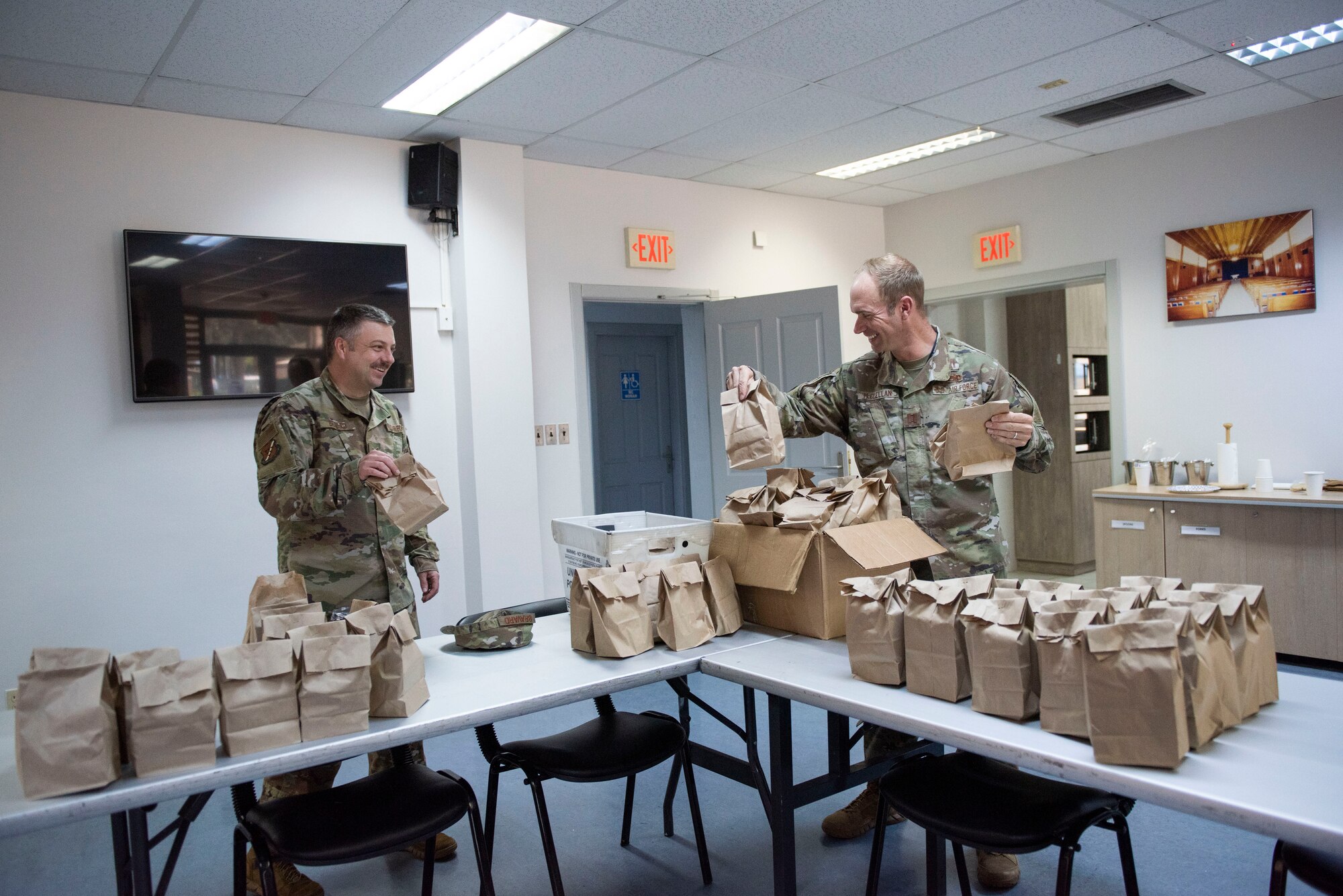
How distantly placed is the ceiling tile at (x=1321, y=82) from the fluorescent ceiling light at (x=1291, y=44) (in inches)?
15.0

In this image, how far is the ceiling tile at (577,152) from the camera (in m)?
4.94

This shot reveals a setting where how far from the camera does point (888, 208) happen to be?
276 inches

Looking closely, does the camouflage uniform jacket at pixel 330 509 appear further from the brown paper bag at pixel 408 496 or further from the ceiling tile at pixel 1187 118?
the ceiling tile at pixel 1187 118

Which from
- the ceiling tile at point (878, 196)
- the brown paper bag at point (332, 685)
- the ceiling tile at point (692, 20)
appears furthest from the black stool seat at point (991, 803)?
the ceiling tile at point (878, 196)

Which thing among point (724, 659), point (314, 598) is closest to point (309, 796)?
point (314, 598)

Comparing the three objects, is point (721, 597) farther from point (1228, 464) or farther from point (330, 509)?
point (1228, 464)

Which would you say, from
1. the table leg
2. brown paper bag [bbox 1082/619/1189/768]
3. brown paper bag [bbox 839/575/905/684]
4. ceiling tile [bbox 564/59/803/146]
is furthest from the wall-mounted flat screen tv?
brown paper bag [bbox 1082/619/1189/768]

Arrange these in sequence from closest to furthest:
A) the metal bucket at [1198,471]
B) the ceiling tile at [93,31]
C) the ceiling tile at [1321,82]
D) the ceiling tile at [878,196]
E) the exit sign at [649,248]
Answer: the ceiling tile at [93,31], the ceiling tile at [1321,82], the metal bucket at [1198,471], the exit sign at [649,248], the ceiling tile at [878,196]

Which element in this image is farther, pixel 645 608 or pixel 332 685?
pixel 645 608

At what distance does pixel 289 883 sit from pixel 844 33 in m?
3.55

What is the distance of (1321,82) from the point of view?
451cm

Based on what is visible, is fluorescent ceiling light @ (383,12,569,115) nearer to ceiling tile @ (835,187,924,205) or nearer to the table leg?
the table leg

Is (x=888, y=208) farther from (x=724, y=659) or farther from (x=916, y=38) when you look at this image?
(x=724, y=659)

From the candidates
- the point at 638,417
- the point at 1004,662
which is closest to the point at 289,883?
the point at 1004,662
